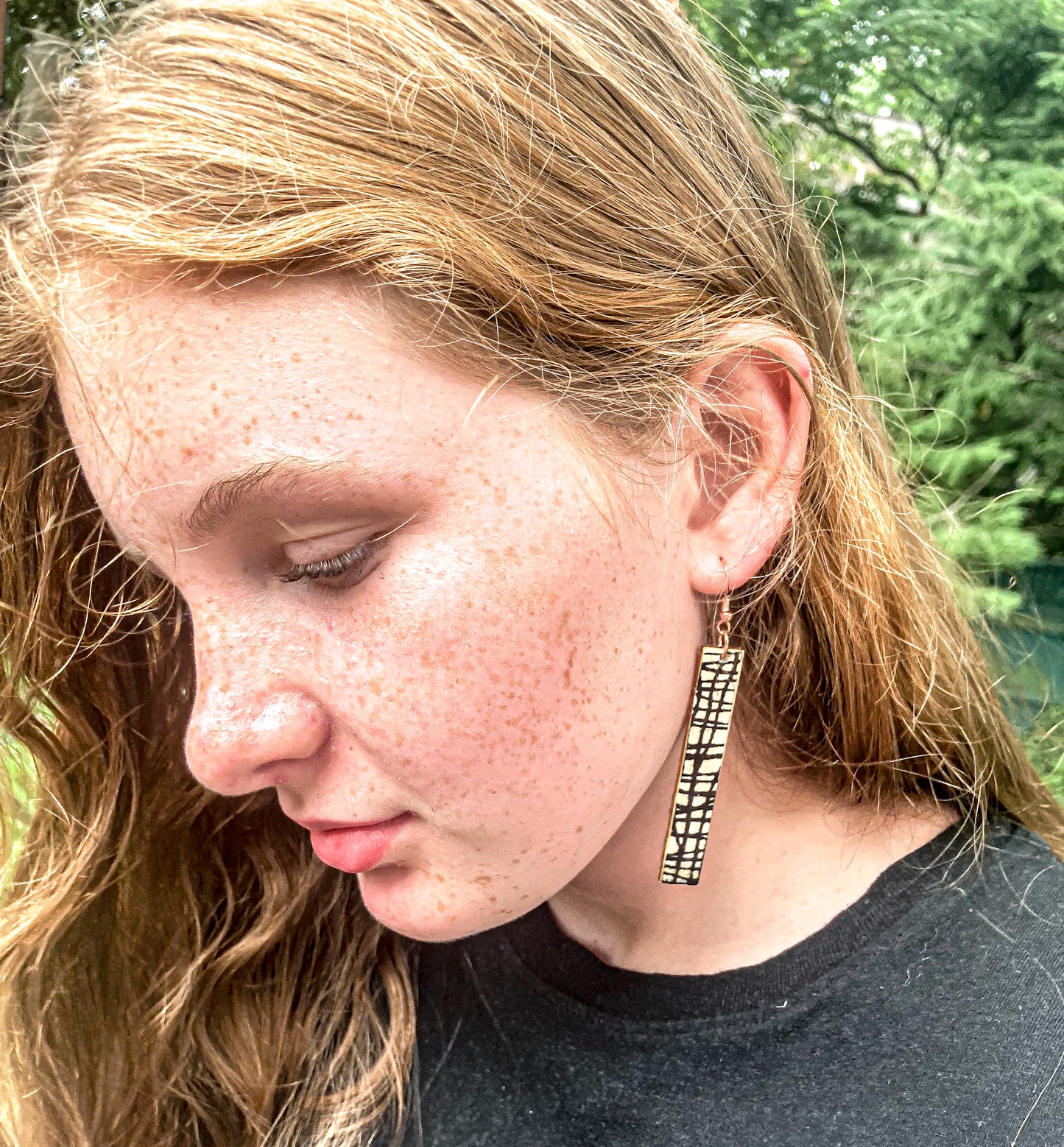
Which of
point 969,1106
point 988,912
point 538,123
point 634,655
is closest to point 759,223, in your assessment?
point 538,123

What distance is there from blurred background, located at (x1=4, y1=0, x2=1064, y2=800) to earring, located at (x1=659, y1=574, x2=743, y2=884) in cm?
54

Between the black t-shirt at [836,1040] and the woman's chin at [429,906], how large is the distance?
0.77 ft

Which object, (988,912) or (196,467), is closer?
(196,467)

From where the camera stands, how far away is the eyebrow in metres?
0.76

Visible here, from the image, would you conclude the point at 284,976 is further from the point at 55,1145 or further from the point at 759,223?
the point at 759,223

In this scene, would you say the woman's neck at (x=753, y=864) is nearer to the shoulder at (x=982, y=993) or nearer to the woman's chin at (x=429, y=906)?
the shoulder at (x=982, y=993)

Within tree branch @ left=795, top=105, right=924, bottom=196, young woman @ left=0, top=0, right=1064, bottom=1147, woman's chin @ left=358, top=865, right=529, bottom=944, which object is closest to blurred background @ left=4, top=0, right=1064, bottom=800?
tree branch @ left=795, top=105, right=924, bottom=196

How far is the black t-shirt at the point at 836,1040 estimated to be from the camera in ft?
2.98

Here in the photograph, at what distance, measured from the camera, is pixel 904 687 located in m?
1.05

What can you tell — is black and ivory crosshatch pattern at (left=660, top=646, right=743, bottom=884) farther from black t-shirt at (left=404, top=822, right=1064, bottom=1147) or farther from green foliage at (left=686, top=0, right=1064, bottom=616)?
green foliage at (left=686, top=0, right=1064, bottom=616)

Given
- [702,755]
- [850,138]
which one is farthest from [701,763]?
[850,138]

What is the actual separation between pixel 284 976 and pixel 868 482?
92 cm

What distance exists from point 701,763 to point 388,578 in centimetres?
35

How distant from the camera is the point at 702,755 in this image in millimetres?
929
